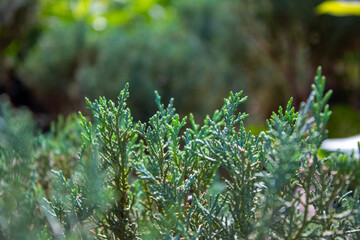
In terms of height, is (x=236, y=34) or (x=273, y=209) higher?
(x=236, y=34)

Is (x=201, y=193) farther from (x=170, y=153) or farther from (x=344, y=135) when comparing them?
(x=344, y=135)

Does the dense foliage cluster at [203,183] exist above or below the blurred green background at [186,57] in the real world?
below

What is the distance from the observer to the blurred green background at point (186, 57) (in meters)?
4.53

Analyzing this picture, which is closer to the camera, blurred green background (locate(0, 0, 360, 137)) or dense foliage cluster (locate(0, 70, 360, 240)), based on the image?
dense foliage cluster (locate(0, 70, 360, 240))

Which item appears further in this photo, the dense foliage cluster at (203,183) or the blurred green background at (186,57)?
the blurred green background at (186,57)

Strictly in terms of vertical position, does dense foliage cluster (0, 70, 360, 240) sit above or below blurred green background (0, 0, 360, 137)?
below

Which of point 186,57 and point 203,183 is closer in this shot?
point 203,183

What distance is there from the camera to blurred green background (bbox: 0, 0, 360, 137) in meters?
4.53

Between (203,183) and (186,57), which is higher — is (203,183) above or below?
below

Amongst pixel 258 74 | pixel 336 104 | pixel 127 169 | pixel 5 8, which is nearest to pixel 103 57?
pixel 5 8

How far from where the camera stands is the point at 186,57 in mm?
4691

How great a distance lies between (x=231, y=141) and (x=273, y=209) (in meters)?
0.16

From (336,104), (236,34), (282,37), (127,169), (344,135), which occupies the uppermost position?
(236,34)

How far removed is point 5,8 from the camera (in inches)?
205
